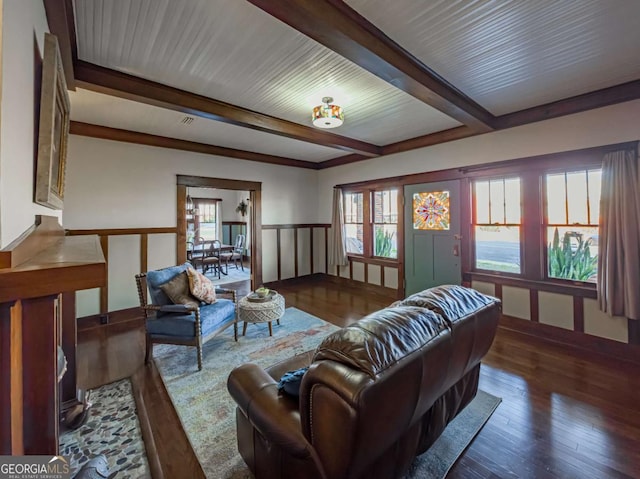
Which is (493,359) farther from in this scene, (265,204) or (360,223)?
(265,204)

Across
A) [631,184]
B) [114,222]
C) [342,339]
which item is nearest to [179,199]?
[114,222]

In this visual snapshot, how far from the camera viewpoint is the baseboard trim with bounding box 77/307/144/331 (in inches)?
150

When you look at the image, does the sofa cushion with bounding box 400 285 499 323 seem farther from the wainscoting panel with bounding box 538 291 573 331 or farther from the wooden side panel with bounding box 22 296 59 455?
the wainscoting panel with bounding box 538 291 573 331

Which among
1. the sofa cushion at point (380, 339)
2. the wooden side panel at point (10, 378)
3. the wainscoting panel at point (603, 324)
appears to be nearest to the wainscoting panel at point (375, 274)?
the wainscoting panel at point (603, 324)

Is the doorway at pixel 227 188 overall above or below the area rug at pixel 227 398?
above

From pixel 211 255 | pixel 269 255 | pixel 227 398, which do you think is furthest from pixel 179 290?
pixel 211 255

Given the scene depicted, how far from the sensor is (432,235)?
14.9ft

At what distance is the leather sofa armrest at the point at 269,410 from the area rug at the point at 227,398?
23.8 inches

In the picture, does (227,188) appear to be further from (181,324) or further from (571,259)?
(571,259)

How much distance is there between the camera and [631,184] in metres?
2.79

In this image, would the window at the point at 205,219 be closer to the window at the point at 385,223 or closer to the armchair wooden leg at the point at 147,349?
the window at the point at 385,223

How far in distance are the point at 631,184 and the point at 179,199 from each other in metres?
5.59

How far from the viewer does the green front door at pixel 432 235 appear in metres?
4.29

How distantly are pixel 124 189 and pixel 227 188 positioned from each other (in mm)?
1618
